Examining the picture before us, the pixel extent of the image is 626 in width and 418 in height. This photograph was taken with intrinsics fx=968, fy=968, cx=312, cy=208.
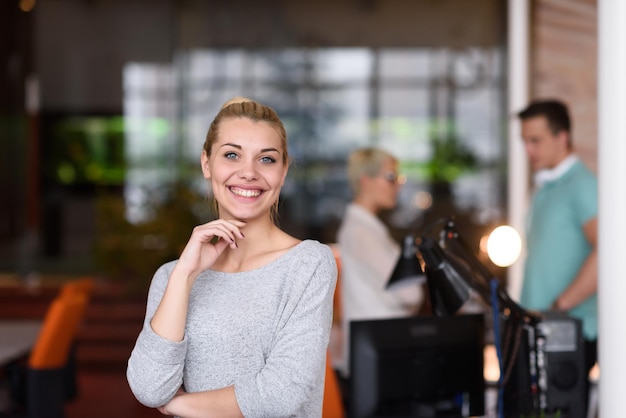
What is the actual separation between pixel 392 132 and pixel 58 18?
4.04m

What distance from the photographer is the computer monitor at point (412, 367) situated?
286cm

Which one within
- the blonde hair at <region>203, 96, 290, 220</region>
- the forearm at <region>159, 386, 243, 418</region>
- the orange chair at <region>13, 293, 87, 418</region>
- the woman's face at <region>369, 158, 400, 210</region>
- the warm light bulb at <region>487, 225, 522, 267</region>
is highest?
the blonde hair at <region>203, 96, 290, 220</region>

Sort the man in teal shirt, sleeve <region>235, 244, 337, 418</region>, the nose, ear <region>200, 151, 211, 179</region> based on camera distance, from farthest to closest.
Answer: the man in teal shirt < ear <region>200, 151, 211, 179</region> < the nose < sleeve <region>235, 244, 337, 418</region>

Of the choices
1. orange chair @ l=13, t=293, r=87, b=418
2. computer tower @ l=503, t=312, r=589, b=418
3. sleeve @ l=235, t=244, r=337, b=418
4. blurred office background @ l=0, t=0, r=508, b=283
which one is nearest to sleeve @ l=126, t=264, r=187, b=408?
sleeve @ l=235, t=244, r=337, b=418

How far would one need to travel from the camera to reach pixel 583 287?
12.1 feet

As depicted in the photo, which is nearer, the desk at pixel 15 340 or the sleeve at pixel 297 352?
the sleeve at pixel 297 352

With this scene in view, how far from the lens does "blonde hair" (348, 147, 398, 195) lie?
4590mm

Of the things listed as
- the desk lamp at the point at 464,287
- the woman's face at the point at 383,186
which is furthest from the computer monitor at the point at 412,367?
the woman's face at the point at 383,186

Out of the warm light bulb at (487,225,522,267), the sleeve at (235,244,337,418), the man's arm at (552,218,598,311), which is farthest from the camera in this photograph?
the man's arm at (552,218,598,311)

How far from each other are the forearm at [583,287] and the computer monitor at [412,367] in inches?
34.9

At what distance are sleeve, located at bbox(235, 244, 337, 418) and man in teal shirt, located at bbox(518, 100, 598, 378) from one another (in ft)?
6.62

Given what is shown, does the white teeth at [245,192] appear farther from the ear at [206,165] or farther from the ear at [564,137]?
the ear at [564,137]

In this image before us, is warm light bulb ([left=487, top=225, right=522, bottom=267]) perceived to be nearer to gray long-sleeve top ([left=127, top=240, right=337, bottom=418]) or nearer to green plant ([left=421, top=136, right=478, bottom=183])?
gray long-sleeve top ([left=127, top=240, right=337, bottom=418])

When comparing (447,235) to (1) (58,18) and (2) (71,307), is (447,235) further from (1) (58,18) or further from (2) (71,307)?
(1) (58,18)
